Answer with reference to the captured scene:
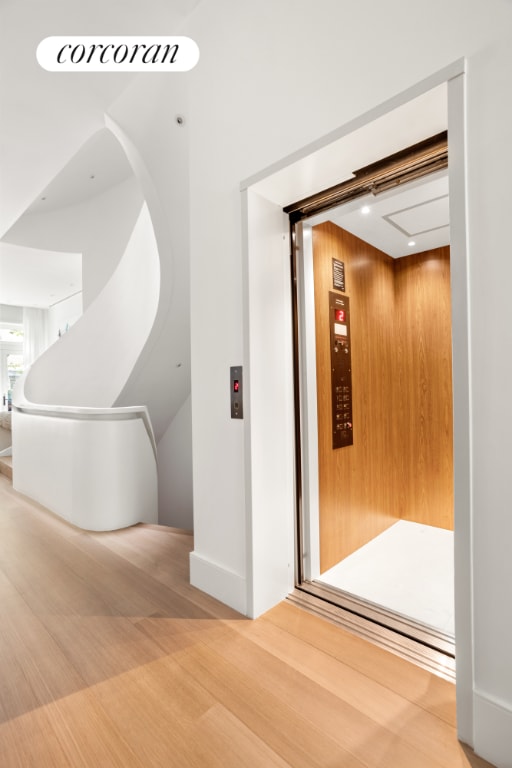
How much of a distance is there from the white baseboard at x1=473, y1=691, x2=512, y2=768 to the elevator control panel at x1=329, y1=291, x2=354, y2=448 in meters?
1.50

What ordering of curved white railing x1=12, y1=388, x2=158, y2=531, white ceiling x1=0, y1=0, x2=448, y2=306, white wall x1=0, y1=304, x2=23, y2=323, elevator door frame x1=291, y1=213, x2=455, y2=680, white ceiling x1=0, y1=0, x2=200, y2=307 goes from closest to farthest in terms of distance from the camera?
white ceiling x1=0, y1=0, x2=448, y2=306 → elevator door frame x1=291, y1=213, x2=455, y2=680 → white ceiling x1=0, y1=0, x2=200, y2=307 → curved white railing x1=12, y1=388, x2=158, y2=531 → white wall x1=0, y1=304, x2=23, y2=323

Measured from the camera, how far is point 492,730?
117cm

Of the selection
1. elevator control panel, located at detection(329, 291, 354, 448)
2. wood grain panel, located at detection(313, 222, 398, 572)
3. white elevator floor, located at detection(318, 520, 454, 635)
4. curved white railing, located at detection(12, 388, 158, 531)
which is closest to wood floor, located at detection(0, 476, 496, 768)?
white elevator floor, located at detection(318, 520, 454, 635)

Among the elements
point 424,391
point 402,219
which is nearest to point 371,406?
point 424,391

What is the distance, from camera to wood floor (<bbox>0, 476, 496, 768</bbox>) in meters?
1.21

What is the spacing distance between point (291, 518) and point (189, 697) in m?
0.94

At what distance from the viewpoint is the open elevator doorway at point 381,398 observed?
194cm

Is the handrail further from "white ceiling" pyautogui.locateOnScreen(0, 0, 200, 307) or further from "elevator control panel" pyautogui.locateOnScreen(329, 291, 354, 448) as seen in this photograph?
"white ceiling" pyautogui.locateOnScreen(0, 0, 200, 307)

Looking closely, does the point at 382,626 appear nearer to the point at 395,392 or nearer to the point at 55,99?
the point at 395,392

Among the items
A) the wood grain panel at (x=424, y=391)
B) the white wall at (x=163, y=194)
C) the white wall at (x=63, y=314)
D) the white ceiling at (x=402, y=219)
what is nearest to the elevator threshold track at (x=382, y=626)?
the wood grain panel at (x=424, y=391)

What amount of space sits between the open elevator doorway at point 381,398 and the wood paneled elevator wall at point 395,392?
11 millimetres

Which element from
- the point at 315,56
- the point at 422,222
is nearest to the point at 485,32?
the point at 315,56

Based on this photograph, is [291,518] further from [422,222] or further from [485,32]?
[422,222]

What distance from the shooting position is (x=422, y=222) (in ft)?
9.24
